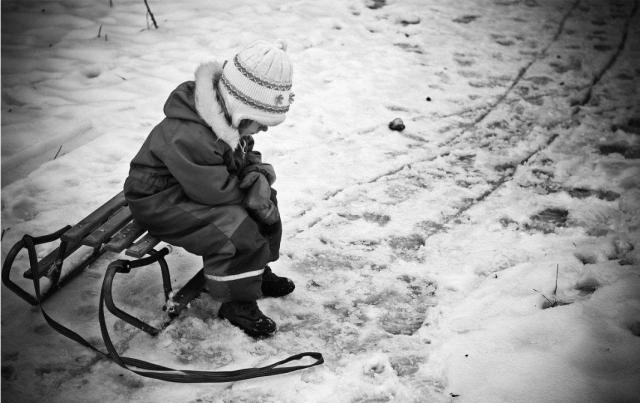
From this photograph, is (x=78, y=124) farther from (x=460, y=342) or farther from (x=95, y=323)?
(x=460, y=342)

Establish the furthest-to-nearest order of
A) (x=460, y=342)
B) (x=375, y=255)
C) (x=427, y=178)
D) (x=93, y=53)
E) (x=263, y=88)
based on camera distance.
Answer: (x=93, y=53) → (x=427, y=178) → (x=375, y=255) → (x=460, y=342) → (x=263, y=88)

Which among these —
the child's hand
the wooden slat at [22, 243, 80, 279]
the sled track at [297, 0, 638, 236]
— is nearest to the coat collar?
the child's hand

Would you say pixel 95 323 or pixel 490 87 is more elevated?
pixel 490 87

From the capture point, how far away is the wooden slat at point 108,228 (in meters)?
2.31

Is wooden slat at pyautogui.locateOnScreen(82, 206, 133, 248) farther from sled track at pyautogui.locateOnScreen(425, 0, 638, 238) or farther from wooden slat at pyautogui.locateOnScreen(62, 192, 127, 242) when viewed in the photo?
sled track at pyautogui.locateOnScreen(425, 0, 638, 238)

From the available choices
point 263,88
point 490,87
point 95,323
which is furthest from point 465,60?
point 95,323

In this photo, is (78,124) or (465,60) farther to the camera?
(465,60)

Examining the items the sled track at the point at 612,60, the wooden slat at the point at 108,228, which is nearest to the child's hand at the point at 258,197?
the wooden slat at the point at 108,228

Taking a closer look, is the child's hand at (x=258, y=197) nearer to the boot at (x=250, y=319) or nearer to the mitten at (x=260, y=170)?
the mitten at (x=260, y=170)

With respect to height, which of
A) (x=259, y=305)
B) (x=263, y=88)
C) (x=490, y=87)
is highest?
(x=263, y=88)

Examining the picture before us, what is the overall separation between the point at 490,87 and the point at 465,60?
707 millimetres

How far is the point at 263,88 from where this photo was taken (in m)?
2.20

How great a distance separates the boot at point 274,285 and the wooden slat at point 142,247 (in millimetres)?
676

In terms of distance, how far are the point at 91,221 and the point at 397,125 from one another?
2.77 metres
